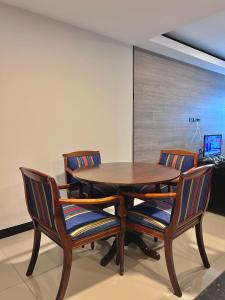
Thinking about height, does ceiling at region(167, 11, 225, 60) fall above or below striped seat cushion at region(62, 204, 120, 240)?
above

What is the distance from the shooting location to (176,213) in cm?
165

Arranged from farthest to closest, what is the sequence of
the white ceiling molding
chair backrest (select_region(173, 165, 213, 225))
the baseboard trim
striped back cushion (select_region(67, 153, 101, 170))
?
the white ceiling molding → striped back cushion (select_region(67, 153, 101, 170)) → the baseboard trim → chair backrest (select_region(173, 165, 213, 225))

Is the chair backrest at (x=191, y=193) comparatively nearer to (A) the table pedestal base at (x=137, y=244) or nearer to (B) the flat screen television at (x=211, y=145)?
(A) the table pedestal base at (x=137, y=244)

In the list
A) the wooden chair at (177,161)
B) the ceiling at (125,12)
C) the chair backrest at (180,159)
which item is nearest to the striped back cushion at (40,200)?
the wooden chair at (177,161)

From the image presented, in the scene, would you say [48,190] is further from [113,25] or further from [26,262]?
[113,25]

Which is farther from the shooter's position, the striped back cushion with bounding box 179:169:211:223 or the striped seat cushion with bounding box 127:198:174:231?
the striped seat cushion with bounding box 127:198:174:231

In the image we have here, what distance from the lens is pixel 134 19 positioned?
2717 mm

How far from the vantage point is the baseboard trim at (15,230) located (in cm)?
262

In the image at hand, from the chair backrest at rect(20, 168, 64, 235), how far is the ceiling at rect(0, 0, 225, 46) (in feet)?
5.82

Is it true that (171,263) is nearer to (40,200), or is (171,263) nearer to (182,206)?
(182,206)

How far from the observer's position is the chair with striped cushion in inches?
98.1

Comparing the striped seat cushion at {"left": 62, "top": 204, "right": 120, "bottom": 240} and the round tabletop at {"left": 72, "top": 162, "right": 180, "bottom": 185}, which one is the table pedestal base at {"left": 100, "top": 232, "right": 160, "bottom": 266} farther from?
the round tabletop at {"left": 72, "top": 162, "right": 180, "bottom": 185}

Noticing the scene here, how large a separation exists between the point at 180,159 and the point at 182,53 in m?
2.10

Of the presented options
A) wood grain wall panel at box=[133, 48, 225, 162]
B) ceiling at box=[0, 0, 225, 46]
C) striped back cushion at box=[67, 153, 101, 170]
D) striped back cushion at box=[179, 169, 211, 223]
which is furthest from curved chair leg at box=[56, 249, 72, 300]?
wood grain wall panel at box=[133, 48, 225, 162]
